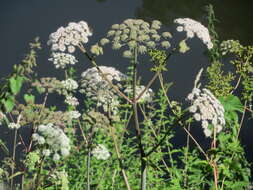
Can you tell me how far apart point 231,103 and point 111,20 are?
8982mm

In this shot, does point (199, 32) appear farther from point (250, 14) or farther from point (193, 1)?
point (193, 1)

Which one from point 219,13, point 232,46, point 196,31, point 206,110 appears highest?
point 219,13

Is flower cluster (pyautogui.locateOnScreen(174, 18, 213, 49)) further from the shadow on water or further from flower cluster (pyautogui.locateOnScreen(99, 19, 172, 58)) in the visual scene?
the shadow on water

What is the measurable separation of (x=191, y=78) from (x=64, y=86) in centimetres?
559

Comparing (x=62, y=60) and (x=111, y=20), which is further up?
(x=111, y=20)

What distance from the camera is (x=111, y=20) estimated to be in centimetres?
1164

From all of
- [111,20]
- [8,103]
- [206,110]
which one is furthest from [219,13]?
[8,103]

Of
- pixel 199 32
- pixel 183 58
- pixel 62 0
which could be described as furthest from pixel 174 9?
pixel 199 32

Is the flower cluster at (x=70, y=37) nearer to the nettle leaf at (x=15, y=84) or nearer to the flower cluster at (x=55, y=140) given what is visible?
the nettle leaf at (x=15, y=84)

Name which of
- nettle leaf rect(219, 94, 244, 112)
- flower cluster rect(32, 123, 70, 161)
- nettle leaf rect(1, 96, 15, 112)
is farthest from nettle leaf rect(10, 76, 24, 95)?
nettle leaf rect(219, 94, 244, 112)

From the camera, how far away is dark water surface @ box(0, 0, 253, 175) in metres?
8.75

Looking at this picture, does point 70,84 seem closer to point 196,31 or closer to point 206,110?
point 196,31

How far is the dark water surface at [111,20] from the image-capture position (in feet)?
28.7

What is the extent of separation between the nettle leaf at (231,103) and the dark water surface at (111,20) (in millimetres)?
4798
